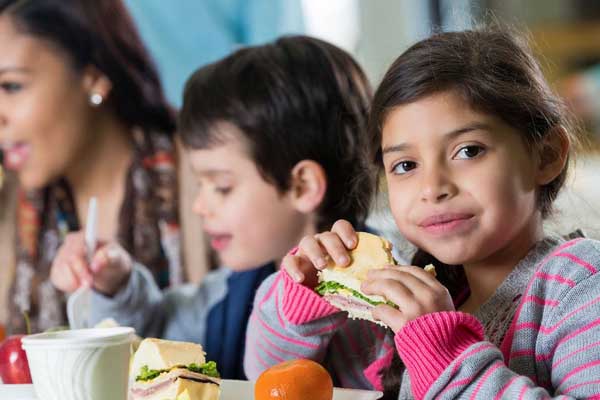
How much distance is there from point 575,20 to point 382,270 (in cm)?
296

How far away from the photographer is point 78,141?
182cm

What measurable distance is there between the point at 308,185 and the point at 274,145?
3.4 inches

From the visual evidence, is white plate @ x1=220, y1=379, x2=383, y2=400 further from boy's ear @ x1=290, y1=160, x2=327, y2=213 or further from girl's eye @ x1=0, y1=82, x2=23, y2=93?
girl's eye @ x1=0, y1=82, x2=23, y2=93

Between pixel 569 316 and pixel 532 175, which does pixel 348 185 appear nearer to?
pixel 532 175

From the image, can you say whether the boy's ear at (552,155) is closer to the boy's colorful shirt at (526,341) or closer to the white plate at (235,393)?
the boy's colorful shirt at (526,341)

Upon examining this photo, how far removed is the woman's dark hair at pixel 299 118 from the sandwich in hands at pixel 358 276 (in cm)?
45

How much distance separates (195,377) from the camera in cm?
83

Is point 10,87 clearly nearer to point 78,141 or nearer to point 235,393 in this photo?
point 78,141

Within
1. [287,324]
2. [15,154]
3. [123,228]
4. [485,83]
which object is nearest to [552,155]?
[485,83]

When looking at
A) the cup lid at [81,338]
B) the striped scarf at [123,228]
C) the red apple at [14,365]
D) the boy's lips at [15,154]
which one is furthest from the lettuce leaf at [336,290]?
the boy's lips at [15,154]

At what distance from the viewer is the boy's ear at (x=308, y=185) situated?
1448mm

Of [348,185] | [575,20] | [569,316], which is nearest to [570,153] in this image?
[569,316]

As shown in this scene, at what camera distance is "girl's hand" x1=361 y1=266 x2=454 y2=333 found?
0.86 m

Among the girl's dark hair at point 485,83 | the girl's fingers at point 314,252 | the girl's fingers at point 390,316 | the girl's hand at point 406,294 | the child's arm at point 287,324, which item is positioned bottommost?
the child's arm at point 287,324
